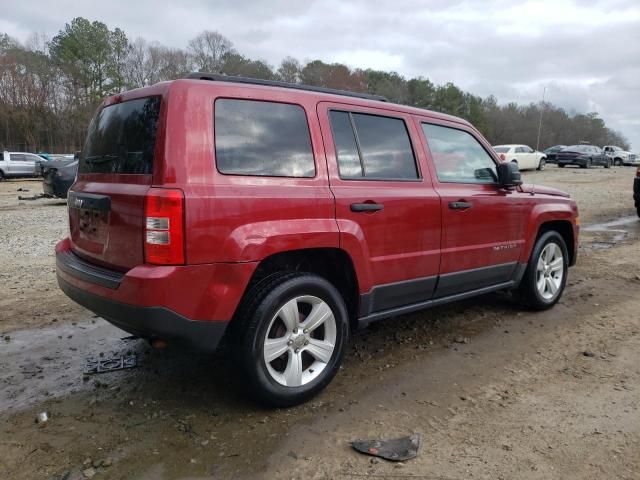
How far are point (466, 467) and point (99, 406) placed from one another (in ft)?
7.13

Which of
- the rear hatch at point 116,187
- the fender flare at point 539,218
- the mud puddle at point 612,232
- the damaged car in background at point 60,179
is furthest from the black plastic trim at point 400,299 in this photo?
the damaged car in background at point 60,179

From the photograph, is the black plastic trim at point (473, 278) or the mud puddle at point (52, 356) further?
the black plastic trim at point (473, 278)

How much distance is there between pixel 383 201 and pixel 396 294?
69cm

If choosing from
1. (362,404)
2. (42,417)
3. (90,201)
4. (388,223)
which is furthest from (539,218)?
(42,417)

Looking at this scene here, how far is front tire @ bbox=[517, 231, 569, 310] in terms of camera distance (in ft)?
16.1

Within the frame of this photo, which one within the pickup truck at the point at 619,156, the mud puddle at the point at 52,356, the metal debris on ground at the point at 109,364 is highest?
the pickup truck at the point at 619,156

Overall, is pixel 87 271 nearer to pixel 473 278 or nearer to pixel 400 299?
pixel 400 299

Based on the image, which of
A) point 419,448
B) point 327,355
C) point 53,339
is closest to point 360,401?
point 327,355

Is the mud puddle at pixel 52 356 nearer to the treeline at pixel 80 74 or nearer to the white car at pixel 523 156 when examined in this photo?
the white car at pixel 523 156

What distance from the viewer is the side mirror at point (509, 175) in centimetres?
433

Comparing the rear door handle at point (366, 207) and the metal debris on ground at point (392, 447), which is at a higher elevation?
the rear door handle at point (366, 207)

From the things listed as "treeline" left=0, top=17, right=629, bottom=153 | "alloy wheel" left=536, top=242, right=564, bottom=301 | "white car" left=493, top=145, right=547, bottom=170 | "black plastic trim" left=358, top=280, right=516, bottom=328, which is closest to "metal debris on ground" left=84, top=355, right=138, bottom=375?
"black plastic trim" left=358, top=280, right=516, bottom=328

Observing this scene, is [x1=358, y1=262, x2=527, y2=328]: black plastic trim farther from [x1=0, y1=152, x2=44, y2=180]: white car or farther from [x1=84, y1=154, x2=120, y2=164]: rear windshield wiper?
[x1=0, y1=152, x2=44, y2=180]: white car

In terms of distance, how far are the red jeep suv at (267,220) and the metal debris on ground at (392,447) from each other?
1.83 ft
